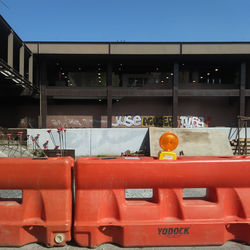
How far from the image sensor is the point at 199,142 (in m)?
10.9

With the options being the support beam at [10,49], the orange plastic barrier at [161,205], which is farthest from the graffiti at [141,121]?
the orange plastic barrier at [161,205]

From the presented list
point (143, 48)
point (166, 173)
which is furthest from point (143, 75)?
point (166, 173)

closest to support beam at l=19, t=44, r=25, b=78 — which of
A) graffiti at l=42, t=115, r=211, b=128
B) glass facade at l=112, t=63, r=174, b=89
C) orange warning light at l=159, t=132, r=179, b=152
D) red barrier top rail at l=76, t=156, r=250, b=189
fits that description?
graffiti at l=42, t=115, r=211, b=128

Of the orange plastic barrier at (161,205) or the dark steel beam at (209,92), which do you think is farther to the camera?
the dark steel beam at (209,92)

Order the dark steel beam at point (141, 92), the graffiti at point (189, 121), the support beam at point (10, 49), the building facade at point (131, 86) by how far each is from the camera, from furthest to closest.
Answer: the graffiti at point (189, 121)
the dark steel beam at point (141, 92)
the building facade at point (131, 86)
the support beam at point (10, 49)

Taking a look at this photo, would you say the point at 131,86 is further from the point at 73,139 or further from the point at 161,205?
the point at 161,205

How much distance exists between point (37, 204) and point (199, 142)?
10660 millimetres

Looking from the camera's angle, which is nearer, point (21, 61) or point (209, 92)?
point (21, 61)

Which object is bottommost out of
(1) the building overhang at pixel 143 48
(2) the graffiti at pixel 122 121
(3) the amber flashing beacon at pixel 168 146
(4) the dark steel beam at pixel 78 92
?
(3) the amber flashing beacon at pixel 168 146

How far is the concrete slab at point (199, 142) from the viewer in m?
10.4

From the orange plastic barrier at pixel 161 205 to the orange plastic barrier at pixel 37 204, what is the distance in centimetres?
18

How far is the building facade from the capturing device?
55.8 ft

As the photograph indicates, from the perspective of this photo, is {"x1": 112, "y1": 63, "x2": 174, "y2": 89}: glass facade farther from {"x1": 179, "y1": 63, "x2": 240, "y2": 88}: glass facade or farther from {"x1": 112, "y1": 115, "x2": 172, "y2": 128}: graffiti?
{"x1": 112, "y1": 115, "x2": 172, "y2": 128}: graffiti

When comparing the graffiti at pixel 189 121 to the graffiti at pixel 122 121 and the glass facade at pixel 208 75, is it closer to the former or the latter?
the graffiti at pixel 122 121
